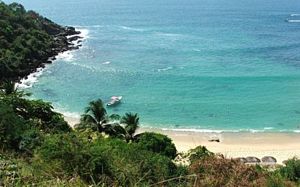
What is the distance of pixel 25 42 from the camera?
61.9 meters

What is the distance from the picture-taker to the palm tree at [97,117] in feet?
102

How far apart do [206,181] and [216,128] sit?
34.7m

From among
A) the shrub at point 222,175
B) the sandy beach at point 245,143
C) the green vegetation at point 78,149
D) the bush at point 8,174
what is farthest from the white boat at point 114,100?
the bush at point 8,174

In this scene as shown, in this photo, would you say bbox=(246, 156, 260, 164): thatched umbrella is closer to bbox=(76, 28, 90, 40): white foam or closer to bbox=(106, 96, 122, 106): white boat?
bbox=(106, 96, 122, 106): white boat

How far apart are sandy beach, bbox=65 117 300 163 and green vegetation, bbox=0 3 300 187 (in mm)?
5653

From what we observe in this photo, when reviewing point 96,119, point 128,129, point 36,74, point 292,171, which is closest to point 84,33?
point 36,74

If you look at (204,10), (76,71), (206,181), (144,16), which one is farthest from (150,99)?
(204,10)

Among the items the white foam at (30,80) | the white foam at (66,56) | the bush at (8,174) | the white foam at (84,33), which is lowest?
the bush at (8,174)

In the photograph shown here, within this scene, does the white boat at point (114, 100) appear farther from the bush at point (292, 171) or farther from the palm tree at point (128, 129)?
the bush at point (292, 171)

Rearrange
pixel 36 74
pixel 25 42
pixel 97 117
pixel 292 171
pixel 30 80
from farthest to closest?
pixel 25 42
pixel 36 74
pixel 30 80
pixel 97 117
pixel 292 171

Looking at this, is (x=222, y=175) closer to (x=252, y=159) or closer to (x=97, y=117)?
(x=97, y=117)

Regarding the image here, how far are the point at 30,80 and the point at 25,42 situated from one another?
1063 centimetres

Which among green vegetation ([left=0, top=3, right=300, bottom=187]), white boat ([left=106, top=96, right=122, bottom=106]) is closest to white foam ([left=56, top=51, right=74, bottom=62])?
green vegetation ([left=0, top=3, right=300, bottom=187])

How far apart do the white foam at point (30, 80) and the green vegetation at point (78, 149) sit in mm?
1089
